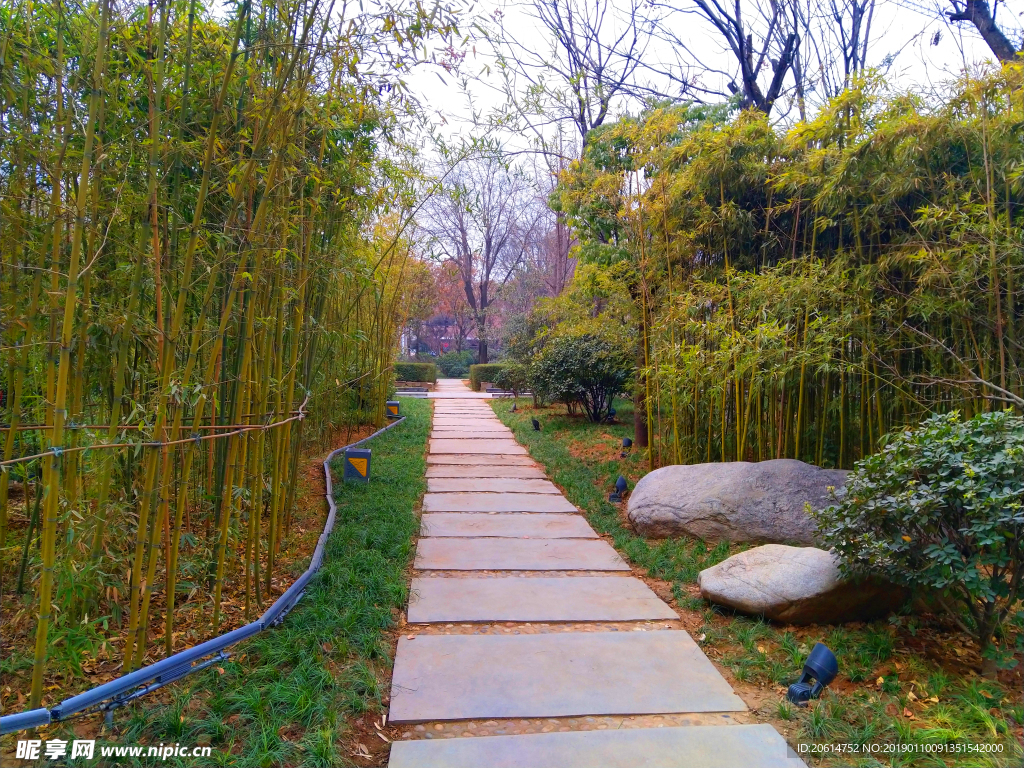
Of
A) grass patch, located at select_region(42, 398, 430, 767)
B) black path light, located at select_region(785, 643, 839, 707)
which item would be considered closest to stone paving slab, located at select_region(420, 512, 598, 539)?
grass patch, located at select_region(42, 398, 430, 767)

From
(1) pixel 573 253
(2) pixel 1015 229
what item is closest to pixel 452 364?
(1) pixel 573 253

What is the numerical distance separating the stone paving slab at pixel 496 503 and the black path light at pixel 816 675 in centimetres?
239

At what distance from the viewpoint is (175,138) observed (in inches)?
82.0

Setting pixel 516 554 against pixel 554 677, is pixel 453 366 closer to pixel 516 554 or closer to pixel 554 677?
pixel 516 554

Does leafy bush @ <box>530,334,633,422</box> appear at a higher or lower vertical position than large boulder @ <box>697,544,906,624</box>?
higher

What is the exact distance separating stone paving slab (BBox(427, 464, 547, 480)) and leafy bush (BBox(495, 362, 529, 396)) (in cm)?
418

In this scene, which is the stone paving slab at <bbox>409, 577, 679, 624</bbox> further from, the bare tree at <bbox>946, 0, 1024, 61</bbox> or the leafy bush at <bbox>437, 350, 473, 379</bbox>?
the leafy bush at <bbox>437, 350, 473, 379</bbox>

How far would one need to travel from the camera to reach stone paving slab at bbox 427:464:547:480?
17.8ft

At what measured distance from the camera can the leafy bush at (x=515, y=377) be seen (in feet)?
34.4

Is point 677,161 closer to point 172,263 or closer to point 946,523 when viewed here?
point 946,523

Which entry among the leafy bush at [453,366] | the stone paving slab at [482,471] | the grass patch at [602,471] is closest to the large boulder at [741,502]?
the grass patch at [602,471]

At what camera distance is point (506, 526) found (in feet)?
13.1

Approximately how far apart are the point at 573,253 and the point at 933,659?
4.55 meters

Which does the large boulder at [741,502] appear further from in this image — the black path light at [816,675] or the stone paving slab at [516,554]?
the black path light at [816,675]
